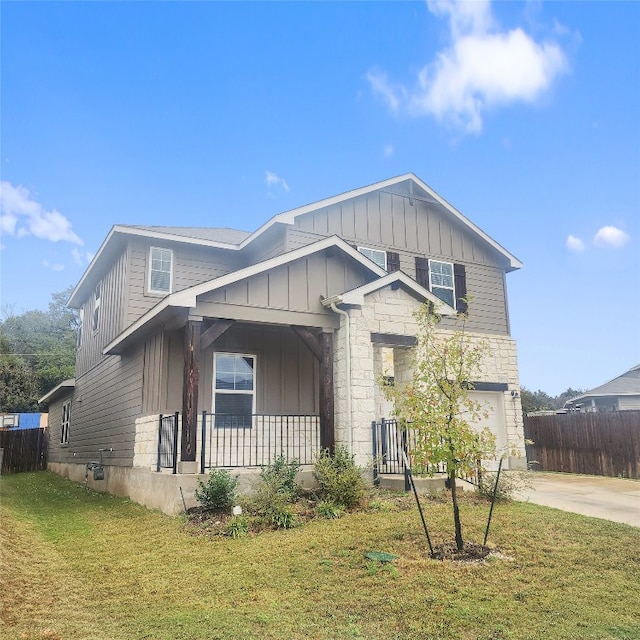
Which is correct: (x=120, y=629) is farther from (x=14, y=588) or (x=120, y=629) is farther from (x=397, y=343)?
(x=397, y=343)

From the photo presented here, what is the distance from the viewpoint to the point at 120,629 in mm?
4523

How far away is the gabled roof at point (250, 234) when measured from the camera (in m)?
12.9

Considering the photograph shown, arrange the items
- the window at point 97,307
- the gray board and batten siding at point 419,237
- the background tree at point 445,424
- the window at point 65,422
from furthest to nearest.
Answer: the window at point 65,422 < the window at point 97,307 < the gray board and batten siding at point 419,237 < the background tree at point 445,424

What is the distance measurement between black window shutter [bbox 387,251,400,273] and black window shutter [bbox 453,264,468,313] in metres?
1.95

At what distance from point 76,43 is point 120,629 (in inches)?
494

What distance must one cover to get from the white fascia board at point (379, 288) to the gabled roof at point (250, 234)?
132 inches

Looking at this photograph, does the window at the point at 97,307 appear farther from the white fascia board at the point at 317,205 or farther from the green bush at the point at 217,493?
the green bush at the point at 217,493

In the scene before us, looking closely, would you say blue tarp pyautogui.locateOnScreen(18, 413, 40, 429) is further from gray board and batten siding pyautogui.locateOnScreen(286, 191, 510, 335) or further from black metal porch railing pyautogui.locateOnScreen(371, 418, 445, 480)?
black metal porch railing pyautogui.locateOnScreen(371, 418, 445, 480)

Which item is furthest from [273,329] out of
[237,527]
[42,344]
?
[42,344]

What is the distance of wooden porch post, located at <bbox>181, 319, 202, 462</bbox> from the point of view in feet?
28.8

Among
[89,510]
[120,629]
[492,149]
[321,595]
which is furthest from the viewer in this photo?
[492,149]

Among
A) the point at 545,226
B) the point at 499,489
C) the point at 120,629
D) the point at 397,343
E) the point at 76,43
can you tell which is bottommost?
the point at 120,629

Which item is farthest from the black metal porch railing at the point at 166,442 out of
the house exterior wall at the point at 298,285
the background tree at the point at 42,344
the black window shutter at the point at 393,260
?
the background tree at the point at 42,344

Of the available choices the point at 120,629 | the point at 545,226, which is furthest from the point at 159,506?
the point at 545,226
